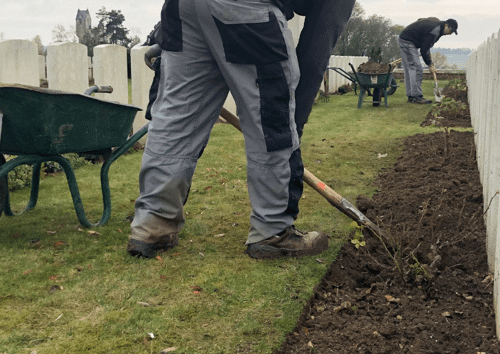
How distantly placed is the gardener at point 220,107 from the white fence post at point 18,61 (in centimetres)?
216

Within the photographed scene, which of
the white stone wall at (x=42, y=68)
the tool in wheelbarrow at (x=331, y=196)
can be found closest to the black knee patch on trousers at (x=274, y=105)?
the tool in wheelbarrow at (x=331, y=196)

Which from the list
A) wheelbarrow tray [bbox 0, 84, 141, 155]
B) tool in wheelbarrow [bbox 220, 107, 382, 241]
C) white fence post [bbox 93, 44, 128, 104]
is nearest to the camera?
wheelbarrow tray [bbox 0, 84, 141, 155]

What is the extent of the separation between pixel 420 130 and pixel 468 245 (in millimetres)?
4398

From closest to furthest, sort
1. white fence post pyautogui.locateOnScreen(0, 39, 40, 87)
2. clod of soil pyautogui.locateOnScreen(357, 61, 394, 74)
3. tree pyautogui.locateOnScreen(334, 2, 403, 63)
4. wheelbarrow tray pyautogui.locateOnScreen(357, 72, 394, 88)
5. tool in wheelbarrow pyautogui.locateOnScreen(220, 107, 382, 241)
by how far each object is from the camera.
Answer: tool in wheelbarrow pyautogui.locateOnScreen(220, 107, 382, 241) < white fence post pyautogui.locateOnScreen(0, 39, 40, 87) < wheelbarrow tray pyautogui.locateOnScreen(357, 72, 394, 88) < clod of soil pyautogui.locateOnScreen(357, 61, 394, 74) < tree pyautogui.locateOnScreen(334, 2, 403, 63)

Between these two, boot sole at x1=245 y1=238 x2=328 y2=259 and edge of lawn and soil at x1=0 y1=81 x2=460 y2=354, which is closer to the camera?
edge of lawn and soil at x1=0 y1=81 x2=460 y2=354

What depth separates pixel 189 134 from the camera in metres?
2.49

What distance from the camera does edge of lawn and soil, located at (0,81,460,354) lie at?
1.89 m

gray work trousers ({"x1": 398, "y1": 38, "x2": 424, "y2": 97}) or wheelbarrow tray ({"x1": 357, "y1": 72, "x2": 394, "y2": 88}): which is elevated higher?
gray work trousers ({"x1": 398, "y1": 38, "x2": 424, "y2": 97})

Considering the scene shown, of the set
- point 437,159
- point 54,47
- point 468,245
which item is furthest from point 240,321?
point 54,47

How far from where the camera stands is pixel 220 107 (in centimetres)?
263

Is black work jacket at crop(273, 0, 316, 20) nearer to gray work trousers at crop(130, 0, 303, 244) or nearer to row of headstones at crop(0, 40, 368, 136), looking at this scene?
gray work trousers at crop(130, 0, 303, 244)

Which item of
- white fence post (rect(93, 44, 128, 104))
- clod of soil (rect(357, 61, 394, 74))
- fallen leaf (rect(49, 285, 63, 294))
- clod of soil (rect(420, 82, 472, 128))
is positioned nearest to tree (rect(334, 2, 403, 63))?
clod of soil (rect(357, 61, 394, 74))

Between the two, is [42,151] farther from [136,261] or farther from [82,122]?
[136,261]

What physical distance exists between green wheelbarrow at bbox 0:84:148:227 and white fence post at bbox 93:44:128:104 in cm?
228
